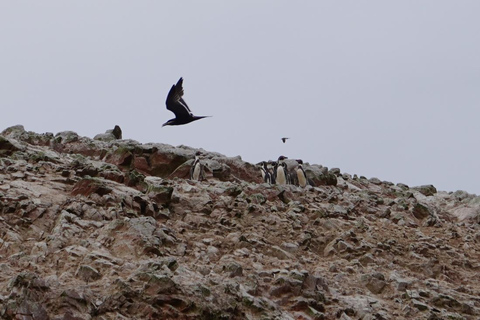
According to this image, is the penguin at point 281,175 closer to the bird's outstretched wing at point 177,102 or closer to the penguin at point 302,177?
the penguin at point 302,177

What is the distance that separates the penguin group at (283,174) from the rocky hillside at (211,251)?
3.77 metres

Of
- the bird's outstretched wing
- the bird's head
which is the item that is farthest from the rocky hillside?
the bird's head

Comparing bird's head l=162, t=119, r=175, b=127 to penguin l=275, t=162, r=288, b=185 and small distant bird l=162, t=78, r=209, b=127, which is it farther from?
penguin l=275, t=162, r=288, b=185

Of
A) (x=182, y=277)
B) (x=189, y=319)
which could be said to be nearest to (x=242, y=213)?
(x=182, y=277)

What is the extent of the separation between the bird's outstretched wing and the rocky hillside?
93.5 inches

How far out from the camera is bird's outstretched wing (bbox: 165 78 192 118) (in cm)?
1735

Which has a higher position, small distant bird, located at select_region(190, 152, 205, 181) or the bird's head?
the bird's head

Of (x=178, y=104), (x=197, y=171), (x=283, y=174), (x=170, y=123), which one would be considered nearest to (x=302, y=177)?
(x=283, y=174)

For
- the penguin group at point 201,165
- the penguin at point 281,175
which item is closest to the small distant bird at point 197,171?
the penguin group at point 201,165

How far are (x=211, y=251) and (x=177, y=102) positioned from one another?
7315 mm

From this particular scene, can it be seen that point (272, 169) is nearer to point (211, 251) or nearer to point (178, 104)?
point (178, 104)

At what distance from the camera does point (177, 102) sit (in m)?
17.6

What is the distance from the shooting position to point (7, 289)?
26.7 feet

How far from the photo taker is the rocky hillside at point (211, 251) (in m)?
8.50
